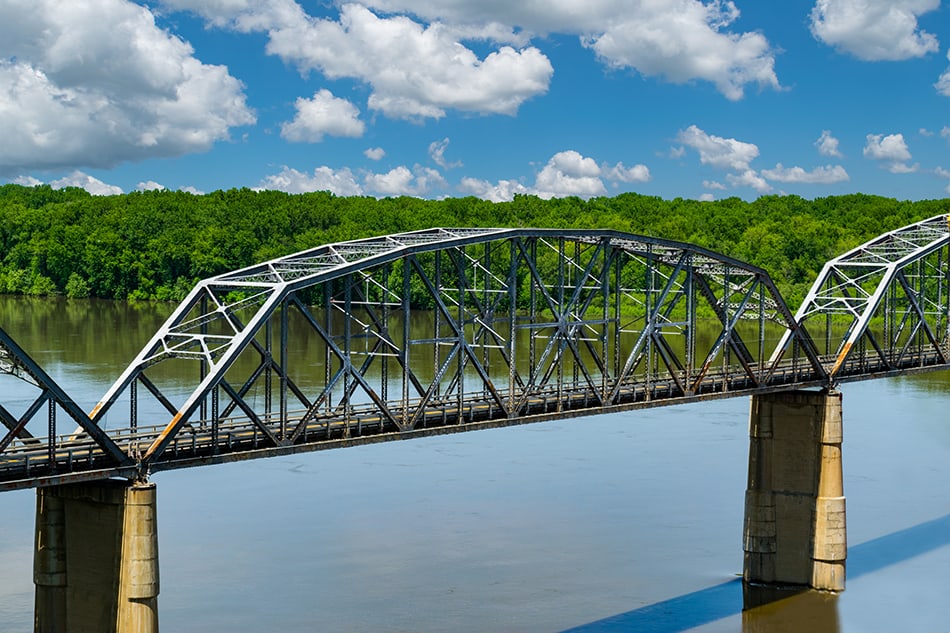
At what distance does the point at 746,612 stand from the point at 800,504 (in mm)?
5007

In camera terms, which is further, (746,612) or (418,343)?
(746,612)

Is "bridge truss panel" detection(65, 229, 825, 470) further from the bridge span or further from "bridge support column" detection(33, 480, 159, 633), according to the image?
"bridge support column" detection(33, 480, 159, 633)

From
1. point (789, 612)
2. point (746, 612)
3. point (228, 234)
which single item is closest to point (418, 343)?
point (746, 612)

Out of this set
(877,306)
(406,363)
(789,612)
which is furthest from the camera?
(877,306)

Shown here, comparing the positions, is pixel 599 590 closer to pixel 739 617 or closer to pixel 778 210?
pixel 739 617

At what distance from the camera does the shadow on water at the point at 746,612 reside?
46.2 meters

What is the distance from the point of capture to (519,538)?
180ft

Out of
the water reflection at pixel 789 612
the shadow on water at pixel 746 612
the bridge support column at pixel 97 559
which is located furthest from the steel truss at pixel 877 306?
the bridge support column at pixel 97 559

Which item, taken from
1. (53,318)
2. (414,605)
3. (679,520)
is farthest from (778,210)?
(414,605)

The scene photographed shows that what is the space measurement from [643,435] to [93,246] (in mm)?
109753

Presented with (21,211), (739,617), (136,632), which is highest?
(21,211)

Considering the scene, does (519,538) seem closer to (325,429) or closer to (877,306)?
(325,429)

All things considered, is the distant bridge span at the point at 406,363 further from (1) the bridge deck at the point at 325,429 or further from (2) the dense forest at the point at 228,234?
(2) the dense forest at the point at 228,234

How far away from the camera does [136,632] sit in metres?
33.0
